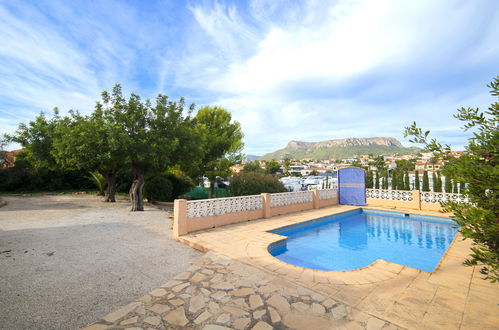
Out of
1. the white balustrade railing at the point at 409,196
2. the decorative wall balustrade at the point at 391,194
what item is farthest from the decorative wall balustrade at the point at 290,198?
the white balustrade railing at the point at 409,196

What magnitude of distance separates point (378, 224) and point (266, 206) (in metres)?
5.60

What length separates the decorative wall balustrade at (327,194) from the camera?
1300 centimetres

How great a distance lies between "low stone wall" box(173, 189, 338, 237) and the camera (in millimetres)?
6777

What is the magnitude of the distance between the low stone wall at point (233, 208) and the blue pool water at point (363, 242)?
141 centimetres

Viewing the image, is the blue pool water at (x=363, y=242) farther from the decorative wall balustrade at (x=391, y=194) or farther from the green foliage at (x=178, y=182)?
the green foliage at (x=178, y=182)

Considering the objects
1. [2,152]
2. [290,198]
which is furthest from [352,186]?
→ [2,152]

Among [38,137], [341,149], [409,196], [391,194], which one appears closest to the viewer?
[409,196]

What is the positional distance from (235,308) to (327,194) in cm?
1141

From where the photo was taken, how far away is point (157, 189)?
1455 cm

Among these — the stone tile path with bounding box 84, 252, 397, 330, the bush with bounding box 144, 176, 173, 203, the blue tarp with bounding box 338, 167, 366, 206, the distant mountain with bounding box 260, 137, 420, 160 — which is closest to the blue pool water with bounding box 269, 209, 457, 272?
the blue tarp with bounding box 338, 167, 366, 206

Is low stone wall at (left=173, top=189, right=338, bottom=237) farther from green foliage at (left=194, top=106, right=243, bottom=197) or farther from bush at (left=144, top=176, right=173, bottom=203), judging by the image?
bush at (left=144, top=176, right=173, bottom=203)

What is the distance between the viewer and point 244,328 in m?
2.72

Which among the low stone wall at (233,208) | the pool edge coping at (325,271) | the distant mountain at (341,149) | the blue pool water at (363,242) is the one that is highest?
the distant mountain at (341,149)

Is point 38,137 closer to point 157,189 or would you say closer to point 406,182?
point 157,189
